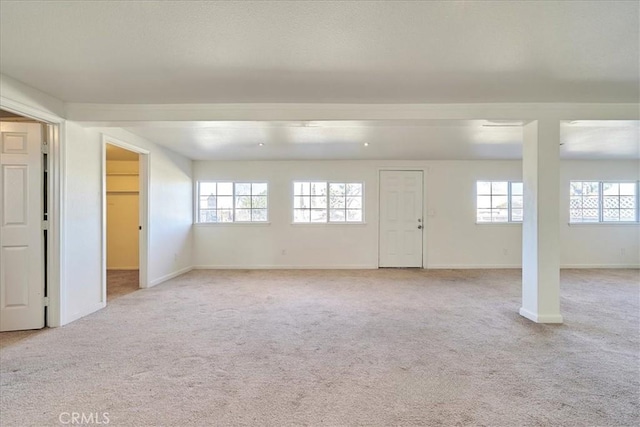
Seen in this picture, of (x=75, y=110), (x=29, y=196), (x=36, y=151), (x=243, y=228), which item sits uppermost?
(x=75, y=110)

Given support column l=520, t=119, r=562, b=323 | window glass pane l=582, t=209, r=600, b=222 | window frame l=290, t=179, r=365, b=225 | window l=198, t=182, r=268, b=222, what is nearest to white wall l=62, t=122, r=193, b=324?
window l=198, t=182, r=268, b=222

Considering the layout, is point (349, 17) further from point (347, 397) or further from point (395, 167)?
point (395, 167)

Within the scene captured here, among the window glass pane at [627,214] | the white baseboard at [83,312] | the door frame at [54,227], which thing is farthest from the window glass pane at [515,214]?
the door frame at [54,227]

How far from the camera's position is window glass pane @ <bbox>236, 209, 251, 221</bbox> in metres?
6.73

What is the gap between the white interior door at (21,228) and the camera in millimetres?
3139

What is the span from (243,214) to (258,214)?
1.04 feet

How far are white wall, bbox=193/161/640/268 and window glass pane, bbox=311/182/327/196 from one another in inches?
5.7

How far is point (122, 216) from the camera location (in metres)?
6.57

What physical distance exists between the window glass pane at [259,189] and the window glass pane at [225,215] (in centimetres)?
64

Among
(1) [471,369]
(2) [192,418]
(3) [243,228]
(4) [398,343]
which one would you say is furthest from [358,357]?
A: (3) [243,228]

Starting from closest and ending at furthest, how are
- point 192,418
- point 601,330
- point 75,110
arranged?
point 192,418
point 601,330
point 75,110

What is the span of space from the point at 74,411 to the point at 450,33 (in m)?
3.19

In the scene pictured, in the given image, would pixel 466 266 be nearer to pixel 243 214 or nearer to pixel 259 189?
pixel 259 189

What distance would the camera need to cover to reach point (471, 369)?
93.1 inches
